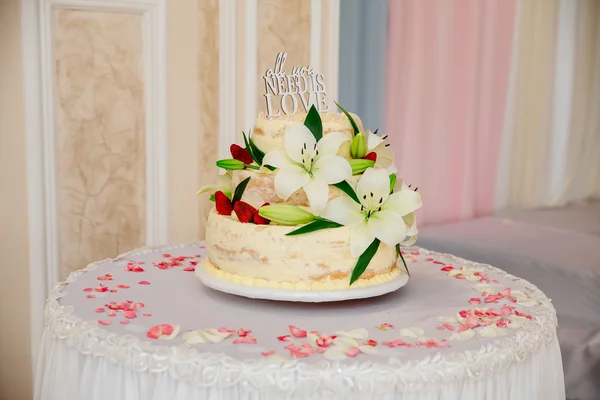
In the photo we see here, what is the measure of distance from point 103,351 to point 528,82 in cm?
252

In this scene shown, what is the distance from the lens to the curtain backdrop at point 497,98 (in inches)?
132

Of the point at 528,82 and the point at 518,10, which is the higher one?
the point at 518,10

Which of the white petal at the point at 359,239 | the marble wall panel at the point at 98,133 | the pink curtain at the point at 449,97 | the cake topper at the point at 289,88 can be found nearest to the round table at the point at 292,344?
the white petal at the point at 359,239

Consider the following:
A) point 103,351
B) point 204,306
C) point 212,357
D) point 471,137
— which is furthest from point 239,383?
point 471,137

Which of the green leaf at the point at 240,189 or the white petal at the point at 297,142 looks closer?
the white petal at the point at 297,142

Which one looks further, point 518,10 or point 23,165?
point 518,10

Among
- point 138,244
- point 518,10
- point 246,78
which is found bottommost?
point 138,244

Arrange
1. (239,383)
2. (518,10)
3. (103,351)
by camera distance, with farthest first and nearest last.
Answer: (518,10)
(103,351)
(239,383)

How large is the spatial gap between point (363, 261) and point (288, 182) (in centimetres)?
26

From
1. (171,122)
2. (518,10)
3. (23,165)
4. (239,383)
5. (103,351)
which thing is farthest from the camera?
(518,10)

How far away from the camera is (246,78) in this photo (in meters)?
3.16

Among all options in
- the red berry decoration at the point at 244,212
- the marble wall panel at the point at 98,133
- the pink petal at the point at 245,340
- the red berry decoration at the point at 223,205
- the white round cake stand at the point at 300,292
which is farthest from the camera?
the marble wall panel at the point at 98,133

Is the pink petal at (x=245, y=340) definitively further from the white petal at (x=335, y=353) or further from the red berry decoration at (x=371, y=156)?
the red berry decoration at (x=371, y=156)

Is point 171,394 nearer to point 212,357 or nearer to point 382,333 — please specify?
point 212,357
